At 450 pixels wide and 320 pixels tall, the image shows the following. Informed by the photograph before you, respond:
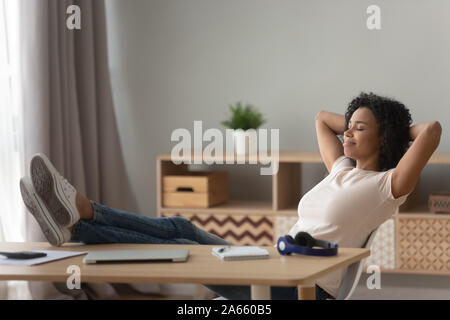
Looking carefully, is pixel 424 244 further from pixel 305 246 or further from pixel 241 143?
pixel 305 246

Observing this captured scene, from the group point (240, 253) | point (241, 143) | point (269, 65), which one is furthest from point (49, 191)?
point (269, 65)

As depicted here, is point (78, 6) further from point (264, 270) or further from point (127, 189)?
point (264, 270)

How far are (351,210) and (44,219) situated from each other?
97 centimetres

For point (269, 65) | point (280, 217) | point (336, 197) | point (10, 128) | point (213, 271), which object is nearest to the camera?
point (213, 271)

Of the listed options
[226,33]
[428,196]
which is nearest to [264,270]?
[428,196]

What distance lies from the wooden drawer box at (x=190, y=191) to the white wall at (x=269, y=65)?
0.49 metres

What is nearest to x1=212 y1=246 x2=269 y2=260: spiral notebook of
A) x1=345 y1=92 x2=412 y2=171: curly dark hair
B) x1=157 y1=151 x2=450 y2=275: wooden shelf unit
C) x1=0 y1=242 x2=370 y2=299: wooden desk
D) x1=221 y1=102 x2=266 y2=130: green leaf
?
x1=0 y1=242 x2=370 y2=299: wooden desk

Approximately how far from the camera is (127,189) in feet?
13.4

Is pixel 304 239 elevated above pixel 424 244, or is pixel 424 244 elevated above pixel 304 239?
pixel 304 239

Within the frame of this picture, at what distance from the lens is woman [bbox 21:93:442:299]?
1969 mm

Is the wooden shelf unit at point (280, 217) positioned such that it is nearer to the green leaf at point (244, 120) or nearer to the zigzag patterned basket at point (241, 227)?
the zigzag patterned basket at point (241, 227)

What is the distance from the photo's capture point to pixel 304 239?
1782 mm

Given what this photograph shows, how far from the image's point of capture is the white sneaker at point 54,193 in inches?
76.7
